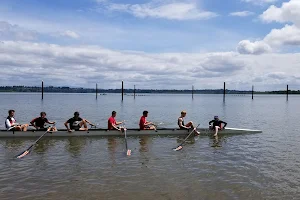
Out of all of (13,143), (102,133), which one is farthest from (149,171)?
(13,143)

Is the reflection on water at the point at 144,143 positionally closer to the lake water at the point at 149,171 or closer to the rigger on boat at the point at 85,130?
the lake water at the point at 149,171

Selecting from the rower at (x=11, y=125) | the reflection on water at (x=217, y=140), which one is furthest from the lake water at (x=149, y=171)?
the rower at (x=11, y=125)

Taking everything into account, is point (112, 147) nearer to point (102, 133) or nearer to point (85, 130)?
point (102, 133)

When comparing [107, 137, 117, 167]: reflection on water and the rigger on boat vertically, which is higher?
the rigger on boat

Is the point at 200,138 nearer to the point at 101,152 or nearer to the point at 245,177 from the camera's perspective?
the point at 101,152

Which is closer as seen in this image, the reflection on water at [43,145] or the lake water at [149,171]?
the lake water at [149,171]

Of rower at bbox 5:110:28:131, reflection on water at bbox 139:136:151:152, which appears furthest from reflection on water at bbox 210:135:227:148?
rower at bbox 5:110:28:131

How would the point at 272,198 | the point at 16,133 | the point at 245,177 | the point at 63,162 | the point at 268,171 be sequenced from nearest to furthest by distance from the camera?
the point at 272,198
the point at 245,177
the point at 268,171
the point at 63,162
the point at 16,133

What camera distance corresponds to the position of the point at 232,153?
15.6 m

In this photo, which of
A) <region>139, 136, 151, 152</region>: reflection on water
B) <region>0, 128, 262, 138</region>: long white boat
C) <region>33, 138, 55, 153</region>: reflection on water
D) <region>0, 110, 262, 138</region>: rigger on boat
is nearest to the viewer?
<region>33, 138, 55, 153</region>: reflection on water

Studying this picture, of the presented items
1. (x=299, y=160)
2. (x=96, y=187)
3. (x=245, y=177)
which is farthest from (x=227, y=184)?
(x=299, y=160)

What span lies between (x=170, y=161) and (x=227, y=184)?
3.72m

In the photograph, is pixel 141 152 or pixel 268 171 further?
pixel 141 152

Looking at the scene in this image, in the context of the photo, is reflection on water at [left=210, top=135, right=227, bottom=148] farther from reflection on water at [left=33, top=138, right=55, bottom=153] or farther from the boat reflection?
reflection on water at [left=33, top=138, right=55, bottom=153]
